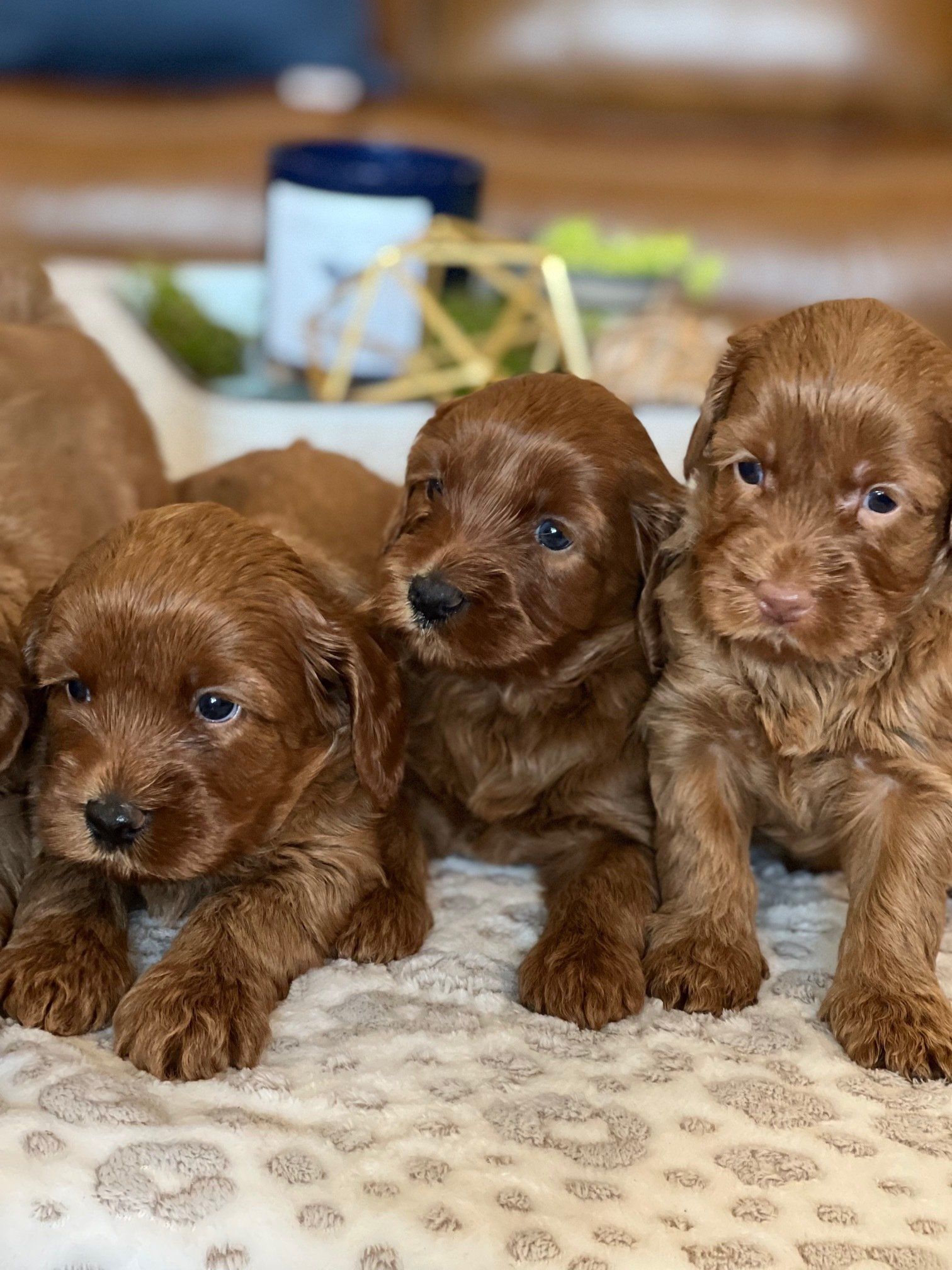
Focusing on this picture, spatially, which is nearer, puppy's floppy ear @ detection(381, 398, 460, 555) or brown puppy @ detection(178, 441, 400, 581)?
puppy's floppy ear @ detection(381, 398, 460, 555)

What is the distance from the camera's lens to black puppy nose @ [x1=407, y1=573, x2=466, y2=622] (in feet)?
7.34

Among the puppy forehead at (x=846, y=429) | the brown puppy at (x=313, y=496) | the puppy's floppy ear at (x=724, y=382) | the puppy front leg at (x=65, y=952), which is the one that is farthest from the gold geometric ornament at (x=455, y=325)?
the puppy front leg at (x=65, y=952)

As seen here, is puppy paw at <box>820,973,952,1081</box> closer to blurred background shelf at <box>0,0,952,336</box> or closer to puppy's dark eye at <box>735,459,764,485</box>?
puppy's dark eye at <box>735,459,764,485</box>

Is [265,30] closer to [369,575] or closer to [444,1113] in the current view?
[369,575]

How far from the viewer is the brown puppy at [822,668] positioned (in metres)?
2.06

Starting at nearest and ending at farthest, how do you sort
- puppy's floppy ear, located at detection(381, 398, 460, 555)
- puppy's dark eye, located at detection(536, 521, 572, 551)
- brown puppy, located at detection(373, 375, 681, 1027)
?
brown puppy, located at detection(373, 375, 681, 1027)
puppy's dark eye, located at detection(536, 521, 572, 551)
puppy's floppy ear, located at detection(381, 398, 460, 555)

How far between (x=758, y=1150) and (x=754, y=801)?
0.67 m

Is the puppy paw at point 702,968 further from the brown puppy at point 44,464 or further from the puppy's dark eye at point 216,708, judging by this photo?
the brown puppy at point 44,464

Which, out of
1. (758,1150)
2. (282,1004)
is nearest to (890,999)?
(758,1150)

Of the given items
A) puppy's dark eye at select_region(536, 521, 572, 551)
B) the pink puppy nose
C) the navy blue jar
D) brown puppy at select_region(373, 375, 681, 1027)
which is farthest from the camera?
the navy blue jar

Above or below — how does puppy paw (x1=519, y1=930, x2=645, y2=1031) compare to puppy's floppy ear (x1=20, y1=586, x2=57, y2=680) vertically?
below

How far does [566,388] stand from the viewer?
2432mm

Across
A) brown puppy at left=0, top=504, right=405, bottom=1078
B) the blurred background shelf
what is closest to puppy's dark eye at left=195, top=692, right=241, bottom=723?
brown puppy at left=0, top=504, right=405, bottom=1078

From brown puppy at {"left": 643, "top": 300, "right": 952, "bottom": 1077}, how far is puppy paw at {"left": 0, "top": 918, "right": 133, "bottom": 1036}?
2.66 ft
